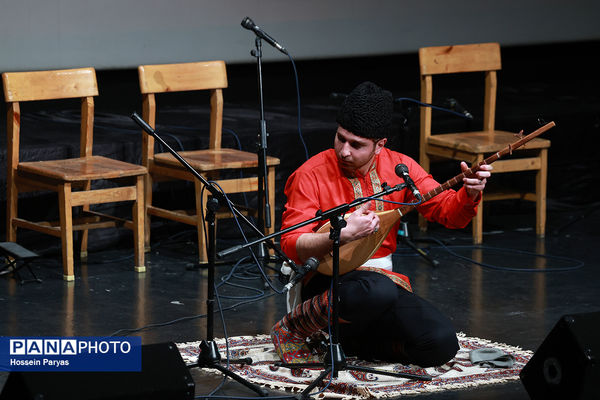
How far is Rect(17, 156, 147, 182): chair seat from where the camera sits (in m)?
4.95

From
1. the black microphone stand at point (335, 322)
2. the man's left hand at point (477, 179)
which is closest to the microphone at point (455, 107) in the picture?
the man's left hand at point (477, 179)

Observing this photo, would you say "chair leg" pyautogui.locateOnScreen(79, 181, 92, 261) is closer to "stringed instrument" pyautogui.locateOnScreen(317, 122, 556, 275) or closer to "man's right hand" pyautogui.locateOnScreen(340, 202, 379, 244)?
"stringed instrument" pyautogui.locateOnScreen(317, 122, 556, 275)

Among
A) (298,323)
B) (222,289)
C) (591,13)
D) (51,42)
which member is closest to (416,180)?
(298,323)

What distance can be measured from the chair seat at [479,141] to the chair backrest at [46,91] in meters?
2.01

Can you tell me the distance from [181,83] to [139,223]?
84 cm

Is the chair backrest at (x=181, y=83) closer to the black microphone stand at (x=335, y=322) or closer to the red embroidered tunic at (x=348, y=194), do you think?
the red embroidered tunic at (x=348, y=194)

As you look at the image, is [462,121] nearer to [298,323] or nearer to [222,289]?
[222,289]

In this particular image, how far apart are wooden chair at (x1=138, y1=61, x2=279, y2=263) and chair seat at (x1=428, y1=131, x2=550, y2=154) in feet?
3.73

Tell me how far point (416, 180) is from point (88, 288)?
1.85m

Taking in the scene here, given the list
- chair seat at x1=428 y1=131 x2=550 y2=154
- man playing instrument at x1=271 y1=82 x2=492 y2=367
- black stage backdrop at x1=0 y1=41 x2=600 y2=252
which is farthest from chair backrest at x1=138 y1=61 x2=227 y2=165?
man playing instrument at x1=271 y1=82 x2=492 y2=367

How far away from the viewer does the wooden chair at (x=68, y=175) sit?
5004mm

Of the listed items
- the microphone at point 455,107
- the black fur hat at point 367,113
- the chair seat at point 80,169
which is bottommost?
the chair seat at point 80,169

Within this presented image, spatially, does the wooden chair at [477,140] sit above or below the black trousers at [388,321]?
above

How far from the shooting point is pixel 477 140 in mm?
5980
